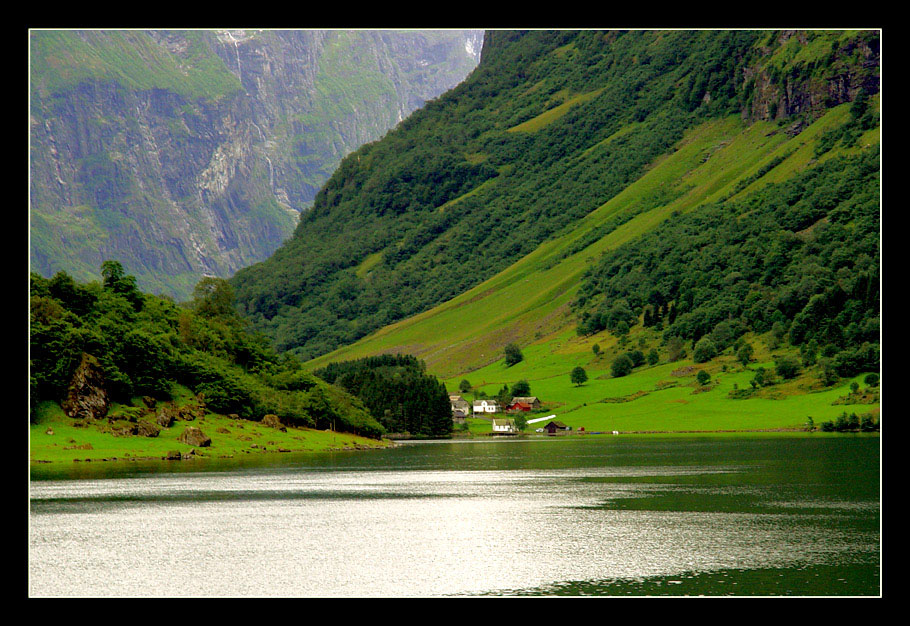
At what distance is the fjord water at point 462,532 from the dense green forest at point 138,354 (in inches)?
986

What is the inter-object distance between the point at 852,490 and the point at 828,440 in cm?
8465

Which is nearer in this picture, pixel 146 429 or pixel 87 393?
pixel 87 393

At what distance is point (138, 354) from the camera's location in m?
160

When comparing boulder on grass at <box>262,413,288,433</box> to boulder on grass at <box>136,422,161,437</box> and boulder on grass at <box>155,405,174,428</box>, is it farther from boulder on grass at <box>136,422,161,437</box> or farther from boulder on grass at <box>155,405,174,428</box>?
boulder on grass at <box>136,422,161,437</box>

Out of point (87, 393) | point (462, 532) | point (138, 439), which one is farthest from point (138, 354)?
point (462, 532)

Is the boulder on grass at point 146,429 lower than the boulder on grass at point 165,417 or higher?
lower

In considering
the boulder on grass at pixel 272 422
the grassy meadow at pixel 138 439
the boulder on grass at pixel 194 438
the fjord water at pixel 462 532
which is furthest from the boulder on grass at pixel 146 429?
the boulder on grass at pixel 272 422

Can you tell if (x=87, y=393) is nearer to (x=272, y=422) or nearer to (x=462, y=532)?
(x=272, y=422)

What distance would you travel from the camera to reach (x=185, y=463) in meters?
144

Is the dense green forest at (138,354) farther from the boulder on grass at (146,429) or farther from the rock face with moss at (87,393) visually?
the boulder on grass at (146,429)

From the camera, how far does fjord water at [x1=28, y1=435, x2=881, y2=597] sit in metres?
58.4

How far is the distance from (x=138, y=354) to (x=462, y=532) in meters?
98.3

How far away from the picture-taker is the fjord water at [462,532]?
5838cm
